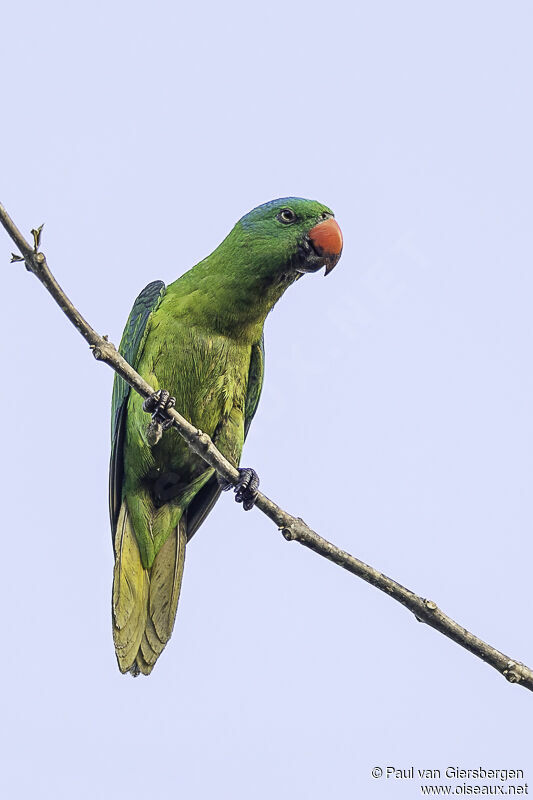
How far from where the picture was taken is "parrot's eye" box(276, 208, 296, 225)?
6184 millimetres

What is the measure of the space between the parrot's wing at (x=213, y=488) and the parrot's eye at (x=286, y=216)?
2.94ft

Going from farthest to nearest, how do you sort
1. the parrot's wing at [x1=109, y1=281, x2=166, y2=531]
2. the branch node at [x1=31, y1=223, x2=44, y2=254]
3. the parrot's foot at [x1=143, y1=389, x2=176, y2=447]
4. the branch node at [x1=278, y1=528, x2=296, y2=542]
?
the parrot's wing at [x1=109, y1=281, x2=166, y2=531] < the parrot's foot at [x1=143, y1=389, x2=176, y2=447] < the branch node at [x1=278, y1=528, x2=296, y2=542] < the branch node at [x1=31, y1=223, x2=44, y2=254]

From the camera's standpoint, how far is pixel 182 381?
6.04 meters

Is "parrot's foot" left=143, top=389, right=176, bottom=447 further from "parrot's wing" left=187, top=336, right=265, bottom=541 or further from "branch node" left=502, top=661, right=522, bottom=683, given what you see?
"branch node" left=502, top=661, right=522, bottom=683

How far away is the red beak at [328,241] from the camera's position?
6.04 metres

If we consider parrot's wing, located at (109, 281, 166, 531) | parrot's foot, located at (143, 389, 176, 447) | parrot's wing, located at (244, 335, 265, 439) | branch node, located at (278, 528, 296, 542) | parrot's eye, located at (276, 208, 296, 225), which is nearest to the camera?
branch node, located at (278, 528, 296, 542)

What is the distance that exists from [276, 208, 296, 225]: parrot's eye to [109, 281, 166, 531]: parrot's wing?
1032 mm

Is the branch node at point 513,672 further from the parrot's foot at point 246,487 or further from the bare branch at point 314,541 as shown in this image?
the parrot's foot at point 246,487

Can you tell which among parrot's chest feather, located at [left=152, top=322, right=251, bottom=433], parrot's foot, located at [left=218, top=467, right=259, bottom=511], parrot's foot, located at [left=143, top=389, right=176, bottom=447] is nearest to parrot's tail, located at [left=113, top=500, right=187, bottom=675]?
parrot's chest feather, located at [left=152, top=322, right=251, bottom=433]

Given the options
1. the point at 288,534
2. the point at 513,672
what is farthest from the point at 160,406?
the point at 513,672

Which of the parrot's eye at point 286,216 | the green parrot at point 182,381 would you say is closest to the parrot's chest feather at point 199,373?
the green parrot at point 182,381

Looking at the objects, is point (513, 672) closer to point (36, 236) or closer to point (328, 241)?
point (36, 236)

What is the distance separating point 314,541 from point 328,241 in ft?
8.38

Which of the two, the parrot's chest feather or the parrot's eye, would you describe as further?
the parrot's eye
